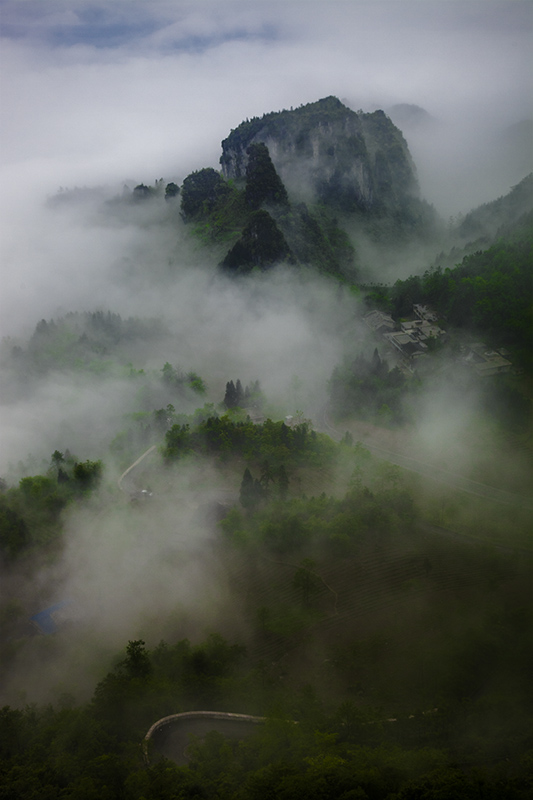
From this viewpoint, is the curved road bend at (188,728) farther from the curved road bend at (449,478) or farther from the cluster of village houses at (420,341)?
the cluster of village houses at (420,341)

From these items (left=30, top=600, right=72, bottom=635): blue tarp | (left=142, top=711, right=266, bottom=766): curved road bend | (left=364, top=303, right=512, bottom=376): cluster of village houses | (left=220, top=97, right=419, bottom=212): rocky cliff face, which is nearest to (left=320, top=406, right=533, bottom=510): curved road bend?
(left=364, top=303, right=512, bottom=376): cluster of village houses

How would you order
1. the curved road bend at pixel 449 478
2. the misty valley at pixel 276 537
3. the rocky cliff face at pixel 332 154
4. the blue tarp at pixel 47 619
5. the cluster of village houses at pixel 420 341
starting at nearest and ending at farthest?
the misty valley at pixel 276 537, the blue tarp at pixel 47 619, the curved road bend at pixel 449 478, the cluster of village houses at pixel 420 341, the rocky cliff face at pixel 332 154

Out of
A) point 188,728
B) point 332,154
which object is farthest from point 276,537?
point 332,154

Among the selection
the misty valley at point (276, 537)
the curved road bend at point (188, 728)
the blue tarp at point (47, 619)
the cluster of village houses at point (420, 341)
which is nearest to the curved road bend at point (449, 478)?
the misty valley at point (276, 537)

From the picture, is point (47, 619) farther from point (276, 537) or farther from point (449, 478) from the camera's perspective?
point (449, 478)

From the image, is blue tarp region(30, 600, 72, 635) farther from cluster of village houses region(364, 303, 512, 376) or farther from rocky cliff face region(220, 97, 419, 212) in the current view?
rocky cliff face region(220, 97, 419, 212)

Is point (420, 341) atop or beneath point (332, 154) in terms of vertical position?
beneath
